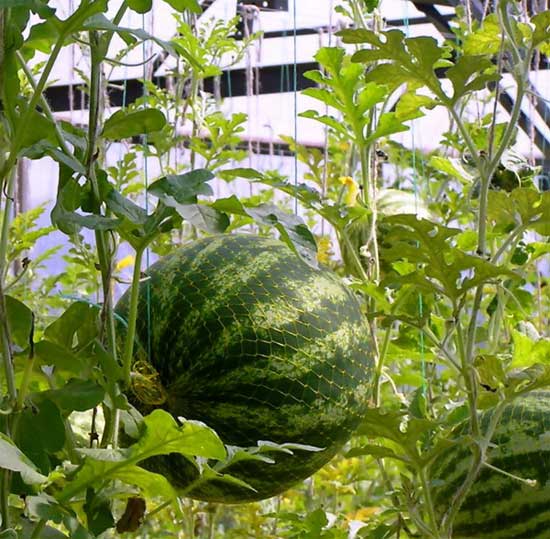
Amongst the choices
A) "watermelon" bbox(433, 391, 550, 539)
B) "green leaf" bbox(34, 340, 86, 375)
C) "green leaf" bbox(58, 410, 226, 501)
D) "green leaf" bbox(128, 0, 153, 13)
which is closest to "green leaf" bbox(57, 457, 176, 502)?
"green leaf" bbox(58, 410, 226, 501)

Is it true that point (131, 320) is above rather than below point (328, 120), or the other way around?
below

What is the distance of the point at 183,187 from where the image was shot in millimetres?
882

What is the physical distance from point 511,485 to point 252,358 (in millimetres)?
409

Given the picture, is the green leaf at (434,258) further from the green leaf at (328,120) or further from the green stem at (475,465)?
the green leaf at (328,120)

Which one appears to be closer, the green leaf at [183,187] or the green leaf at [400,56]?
the green leaf at [183,187]

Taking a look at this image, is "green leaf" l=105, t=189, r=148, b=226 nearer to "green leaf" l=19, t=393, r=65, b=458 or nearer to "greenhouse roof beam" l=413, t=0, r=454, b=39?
"green leaf" l=19, t=393, r=65, b=458

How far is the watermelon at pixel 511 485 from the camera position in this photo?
122 cm

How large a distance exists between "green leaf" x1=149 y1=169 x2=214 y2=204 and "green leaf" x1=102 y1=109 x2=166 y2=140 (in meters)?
0.06

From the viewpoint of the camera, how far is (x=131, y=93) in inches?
186

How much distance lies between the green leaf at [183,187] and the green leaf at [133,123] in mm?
61

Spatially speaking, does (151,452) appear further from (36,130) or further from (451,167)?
(451,167)

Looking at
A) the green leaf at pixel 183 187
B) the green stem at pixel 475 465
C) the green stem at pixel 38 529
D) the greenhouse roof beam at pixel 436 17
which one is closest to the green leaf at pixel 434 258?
the green stem at pixel 475 465

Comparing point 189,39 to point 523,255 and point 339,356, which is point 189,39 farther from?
point 339,356

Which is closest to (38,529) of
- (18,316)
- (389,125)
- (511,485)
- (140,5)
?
(18,316)
